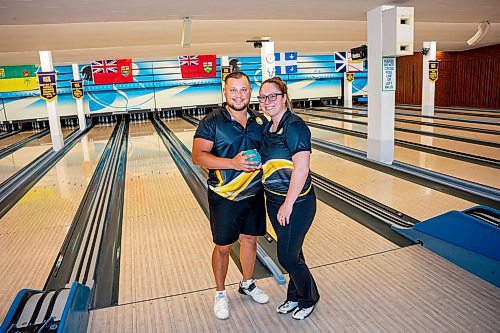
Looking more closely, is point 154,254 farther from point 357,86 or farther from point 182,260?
point 357,86

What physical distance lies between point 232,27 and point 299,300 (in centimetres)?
596

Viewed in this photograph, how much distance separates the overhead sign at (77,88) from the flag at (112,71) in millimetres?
697

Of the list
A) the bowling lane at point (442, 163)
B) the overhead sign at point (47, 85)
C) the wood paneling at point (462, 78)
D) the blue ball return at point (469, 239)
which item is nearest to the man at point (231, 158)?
the blue ball return at point (469, 239)

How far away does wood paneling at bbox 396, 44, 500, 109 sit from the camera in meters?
14.0

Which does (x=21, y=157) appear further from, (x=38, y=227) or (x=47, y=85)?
(x=38, y=227)

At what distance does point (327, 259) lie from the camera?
10.1 feet

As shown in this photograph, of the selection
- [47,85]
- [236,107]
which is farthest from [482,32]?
[47,85]

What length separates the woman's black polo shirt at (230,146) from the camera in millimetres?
2137

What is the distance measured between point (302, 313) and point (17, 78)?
1488 centimetres

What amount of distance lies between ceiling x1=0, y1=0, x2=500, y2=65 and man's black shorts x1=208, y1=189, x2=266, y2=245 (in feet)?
10.3

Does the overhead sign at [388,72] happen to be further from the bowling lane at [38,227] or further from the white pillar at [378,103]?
the bowling lane at [38,227]

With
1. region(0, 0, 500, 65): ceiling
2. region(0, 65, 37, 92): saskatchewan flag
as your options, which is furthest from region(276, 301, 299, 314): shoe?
region(0, 65, 37, 92): saskatchewan flag

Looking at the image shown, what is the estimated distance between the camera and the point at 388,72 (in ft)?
19.5

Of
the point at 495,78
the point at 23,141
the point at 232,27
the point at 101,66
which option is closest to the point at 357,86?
the point at 495,78
